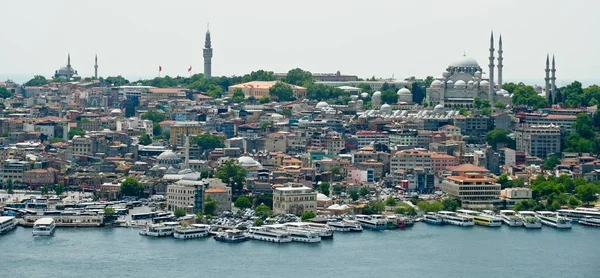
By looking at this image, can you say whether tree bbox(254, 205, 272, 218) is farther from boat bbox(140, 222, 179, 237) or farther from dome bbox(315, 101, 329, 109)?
dome bbox(315, 101, 329, 109)

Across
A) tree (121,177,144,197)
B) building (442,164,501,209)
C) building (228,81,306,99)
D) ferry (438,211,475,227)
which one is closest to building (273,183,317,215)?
ferry (438,211,475,227)

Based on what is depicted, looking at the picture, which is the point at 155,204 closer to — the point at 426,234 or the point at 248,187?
the point at 248,187

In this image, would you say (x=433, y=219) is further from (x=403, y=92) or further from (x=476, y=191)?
(x=403, y=92)

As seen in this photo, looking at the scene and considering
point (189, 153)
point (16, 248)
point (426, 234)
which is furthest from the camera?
point (189, 153)

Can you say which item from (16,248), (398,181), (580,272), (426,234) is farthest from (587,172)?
(16,248)

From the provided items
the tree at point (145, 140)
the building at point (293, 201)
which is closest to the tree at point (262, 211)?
the building at point (293, 201)

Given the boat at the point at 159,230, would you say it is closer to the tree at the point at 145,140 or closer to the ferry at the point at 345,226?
the ferry at the point at 345,226
